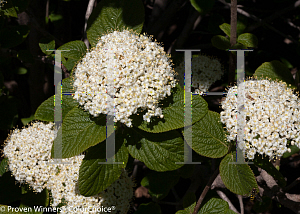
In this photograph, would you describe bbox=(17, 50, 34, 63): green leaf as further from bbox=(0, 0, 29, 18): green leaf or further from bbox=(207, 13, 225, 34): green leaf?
bbox=(207, 13, 225, 34): green leaf

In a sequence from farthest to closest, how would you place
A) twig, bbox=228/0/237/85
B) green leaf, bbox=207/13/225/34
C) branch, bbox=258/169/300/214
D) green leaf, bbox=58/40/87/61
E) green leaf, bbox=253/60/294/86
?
green leaf, bbox=207/13/225/34, green leaf, bbox=253/60/294/86, branch, bbox=258/169/300/214, green leaf, bbox=58/40/87/61, twig, bbox=228/0/237/85

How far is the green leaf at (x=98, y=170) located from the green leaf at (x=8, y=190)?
1.30 metres

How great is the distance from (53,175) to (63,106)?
757 millimetres

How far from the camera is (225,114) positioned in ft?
5.53

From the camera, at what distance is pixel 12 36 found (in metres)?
2.15

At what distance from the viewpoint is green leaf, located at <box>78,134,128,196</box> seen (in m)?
1.52

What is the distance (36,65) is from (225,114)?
7.09 feet

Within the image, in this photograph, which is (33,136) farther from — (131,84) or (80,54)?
(131,84)

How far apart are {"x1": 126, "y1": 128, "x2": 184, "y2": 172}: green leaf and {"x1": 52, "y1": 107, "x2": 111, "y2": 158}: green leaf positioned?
8.9 inches

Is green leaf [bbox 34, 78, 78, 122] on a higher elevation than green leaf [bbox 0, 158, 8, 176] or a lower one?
higher

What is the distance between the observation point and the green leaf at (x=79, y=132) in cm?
143

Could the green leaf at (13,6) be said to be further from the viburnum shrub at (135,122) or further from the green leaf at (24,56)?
the green leaf at (24,56)

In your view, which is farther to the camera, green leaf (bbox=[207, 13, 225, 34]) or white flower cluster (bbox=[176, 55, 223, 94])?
green leaf (bbox=[207, 13, 225, 34])

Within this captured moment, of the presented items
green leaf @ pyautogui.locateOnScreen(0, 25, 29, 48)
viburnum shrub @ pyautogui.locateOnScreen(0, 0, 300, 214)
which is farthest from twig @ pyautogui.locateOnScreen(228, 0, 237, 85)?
green leaf @ pyautogui.locateOnScreen(0, 25, 29, 48)
